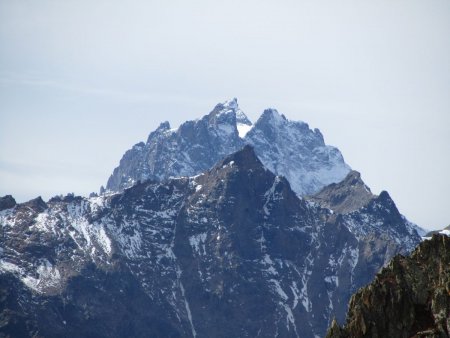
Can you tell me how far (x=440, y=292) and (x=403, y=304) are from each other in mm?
10350

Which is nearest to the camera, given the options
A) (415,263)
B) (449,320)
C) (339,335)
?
(449,320)

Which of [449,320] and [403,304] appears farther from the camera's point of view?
[403,304]

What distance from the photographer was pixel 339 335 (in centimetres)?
18525

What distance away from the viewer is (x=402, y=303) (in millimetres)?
187875

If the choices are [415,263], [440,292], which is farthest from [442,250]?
[440,292]

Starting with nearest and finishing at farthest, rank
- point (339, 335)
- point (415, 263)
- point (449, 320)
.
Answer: point (449, 320), point (339, 335), point (415, 263)

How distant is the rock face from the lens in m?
182

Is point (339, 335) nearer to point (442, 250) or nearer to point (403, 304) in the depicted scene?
point (403, 304)

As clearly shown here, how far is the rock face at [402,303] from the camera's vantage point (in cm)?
18188

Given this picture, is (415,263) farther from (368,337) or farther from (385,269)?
(368,337)

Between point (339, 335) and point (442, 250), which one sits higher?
point (442, 250)

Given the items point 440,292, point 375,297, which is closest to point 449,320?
point 440,292

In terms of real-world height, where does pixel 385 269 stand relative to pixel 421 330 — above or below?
above

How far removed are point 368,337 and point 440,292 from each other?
14982 millimetres
